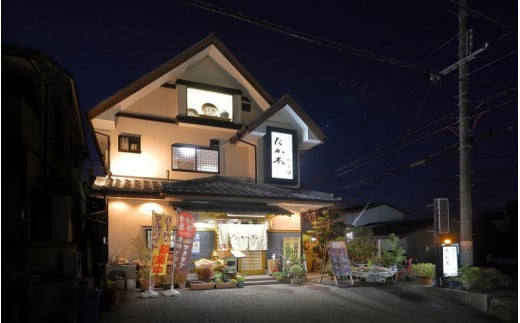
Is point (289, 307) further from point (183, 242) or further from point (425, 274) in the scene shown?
point (425, 274)

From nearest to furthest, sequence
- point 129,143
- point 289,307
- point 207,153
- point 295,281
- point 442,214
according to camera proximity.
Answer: point 289,307 → point 442,214 → point 295,281 → point 129,143 → point 207,153

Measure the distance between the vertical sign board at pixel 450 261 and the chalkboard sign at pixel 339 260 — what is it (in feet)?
11.4

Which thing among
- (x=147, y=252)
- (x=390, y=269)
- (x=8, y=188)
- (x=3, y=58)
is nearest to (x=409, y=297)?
(x=390, y=269)

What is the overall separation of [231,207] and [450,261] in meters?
8.39

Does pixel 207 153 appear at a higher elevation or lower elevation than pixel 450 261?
higher

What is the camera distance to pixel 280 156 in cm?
1886

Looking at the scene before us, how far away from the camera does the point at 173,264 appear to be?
13.6 meters

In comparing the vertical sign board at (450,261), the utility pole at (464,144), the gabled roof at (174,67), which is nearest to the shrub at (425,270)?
the vertical sign board at (450,261)

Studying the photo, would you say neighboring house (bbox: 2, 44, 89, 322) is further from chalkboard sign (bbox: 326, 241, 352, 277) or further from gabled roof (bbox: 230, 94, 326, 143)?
chalkboard sign (bbox: 326, 241, 352, 277)

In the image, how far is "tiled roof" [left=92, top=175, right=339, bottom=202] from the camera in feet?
48.8

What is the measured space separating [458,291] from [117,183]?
12765 millimetres

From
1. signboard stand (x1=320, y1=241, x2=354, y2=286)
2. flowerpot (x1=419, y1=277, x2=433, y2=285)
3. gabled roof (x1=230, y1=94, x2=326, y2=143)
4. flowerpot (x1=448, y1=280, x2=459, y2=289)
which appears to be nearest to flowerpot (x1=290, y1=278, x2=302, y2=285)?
signboard stand (x1=320, y1=241, x2=354, y2=286)

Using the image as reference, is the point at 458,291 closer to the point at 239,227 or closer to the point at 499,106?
the point at 499,106

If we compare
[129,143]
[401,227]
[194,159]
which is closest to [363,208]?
[401,227]
